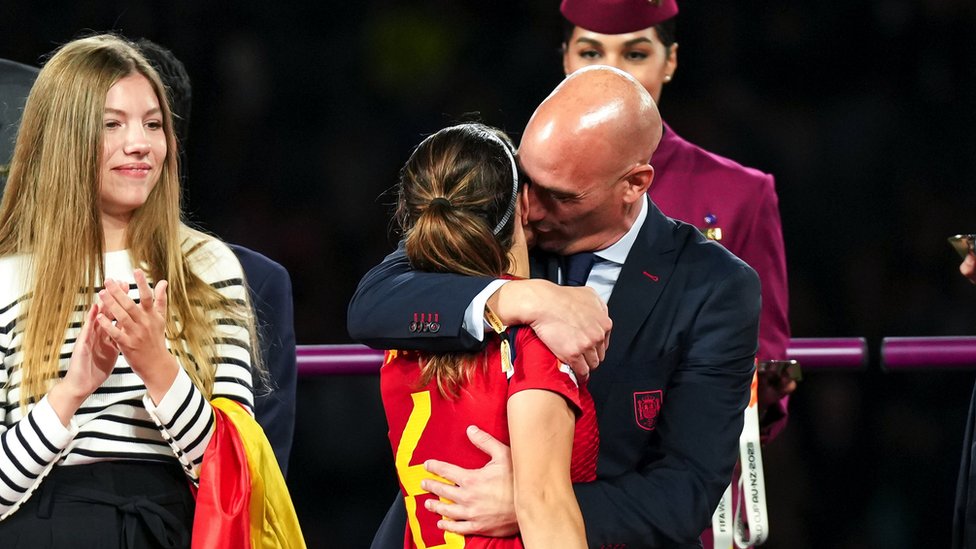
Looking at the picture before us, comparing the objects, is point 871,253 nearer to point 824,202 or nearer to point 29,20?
point 824,202

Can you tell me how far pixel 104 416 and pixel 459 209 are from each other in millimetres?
587

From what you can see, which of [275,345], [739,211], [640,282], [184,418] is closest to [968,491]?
[739,211]

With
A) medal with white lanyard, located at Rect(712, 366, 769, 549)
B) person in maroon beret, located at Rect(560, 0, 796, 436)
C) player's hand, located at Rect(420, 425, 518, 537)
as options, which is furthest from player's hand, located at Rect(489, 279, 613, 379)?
person in maroon beret, located at Rect(560, 0, 796, 436)

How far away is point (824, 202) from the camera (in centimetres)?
387

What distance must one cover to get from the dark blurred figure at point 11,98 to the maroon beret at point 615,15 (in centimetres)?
103

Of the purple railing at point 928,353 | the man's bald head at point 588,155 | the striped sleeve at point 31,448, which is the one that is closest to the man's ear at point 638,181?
the man's bald head at point 588,155

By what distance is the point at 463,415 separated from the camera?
1.50m

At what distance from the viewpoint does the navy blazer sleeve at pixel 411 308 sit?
59.5 inches

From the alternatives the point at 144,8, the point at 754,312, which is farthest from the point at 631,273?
the point at 144,8

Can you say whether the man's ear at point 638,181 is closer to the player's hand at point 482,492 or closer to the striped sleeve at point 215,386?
the player's hand at point 482,492

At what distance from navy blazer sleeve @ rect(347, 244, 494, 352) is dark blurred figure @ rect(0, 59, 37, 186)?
2.74 feet

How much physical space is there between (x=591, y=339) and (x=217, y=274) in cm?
64

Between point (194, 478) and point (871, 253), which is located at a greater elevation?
point (194, 478)

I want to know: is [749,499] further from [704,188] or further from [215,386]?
[215,386]
